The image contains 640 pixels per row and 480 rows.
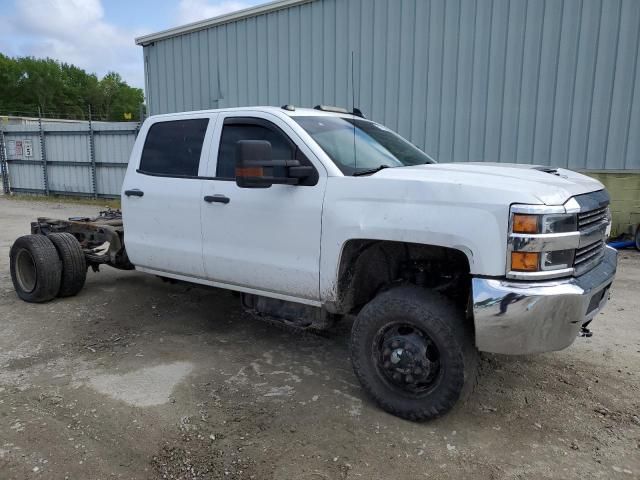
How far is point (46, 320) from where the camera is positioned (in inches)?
202

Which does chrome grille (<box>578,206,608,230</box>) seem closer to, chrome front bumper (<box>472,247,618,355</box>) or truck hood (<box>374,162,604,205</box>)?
truck hood (<box>374,162,604,205</box>)

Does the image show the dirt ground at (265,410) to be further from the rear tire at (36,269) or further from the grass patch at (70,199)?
the grass patch at (70,199)

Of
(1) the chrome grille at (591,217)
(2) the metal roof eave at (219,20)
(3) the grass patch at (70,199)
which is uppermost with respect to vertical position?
(2) the metal roof eave at (219,20)

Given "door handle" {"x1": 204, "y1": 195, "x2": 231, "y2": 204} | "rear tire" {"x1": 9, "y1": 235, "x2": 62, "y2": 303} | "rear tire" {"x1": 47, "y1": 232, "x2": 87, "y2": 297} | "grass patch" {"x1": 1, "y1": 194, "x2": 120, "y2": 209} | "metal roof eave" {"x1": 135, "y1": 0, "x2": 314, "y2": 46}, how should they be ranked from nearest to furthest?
1. "door handle" {"x1": 204, "y1": 195, "x2": 231, "y2": 204}
2. "rear tire" {"x1": 9, "y1": 235, "x2": 62, "y2": 303}
3. "rear tire" {"x1": 47, "y1": 232, "x2": 87, "y2": 297}
4. "metal roof eave" {"x1": 135, "y1": 0, "x2": 314, "y2": 46}
5. "grass patch" {"x1": 1, "y1": 194, "x2": 120, "y2": 209}

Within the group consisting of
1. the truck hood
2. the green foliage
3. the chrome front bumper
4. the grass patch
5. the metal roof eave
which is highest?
the green foliage

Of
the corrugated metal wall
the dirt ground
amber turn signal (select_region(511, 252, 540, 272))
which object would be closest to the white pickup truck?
amber turn signal (select_region(511, 252, 540, 272))

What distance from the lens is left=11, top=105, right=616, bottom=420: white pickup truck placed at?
2.84 metres

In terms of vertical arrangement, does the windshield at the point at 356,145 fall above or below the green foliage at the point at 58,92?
below

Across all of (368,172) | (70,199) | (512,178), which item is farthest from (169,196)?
(70,199)

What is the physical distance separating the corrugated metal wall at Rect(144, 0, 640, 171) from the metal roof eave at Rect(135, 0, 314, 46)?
0.48ft

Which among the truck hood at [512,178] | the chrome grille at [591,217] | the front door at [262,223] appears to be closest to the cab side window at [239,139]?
the front door at [262,223]

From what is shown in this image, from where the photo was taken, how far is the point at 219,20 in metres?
12.5

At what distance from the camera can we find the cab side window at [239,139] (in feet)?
12.7

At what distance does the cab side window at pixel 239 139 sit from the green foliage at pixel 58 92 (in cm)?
8992
